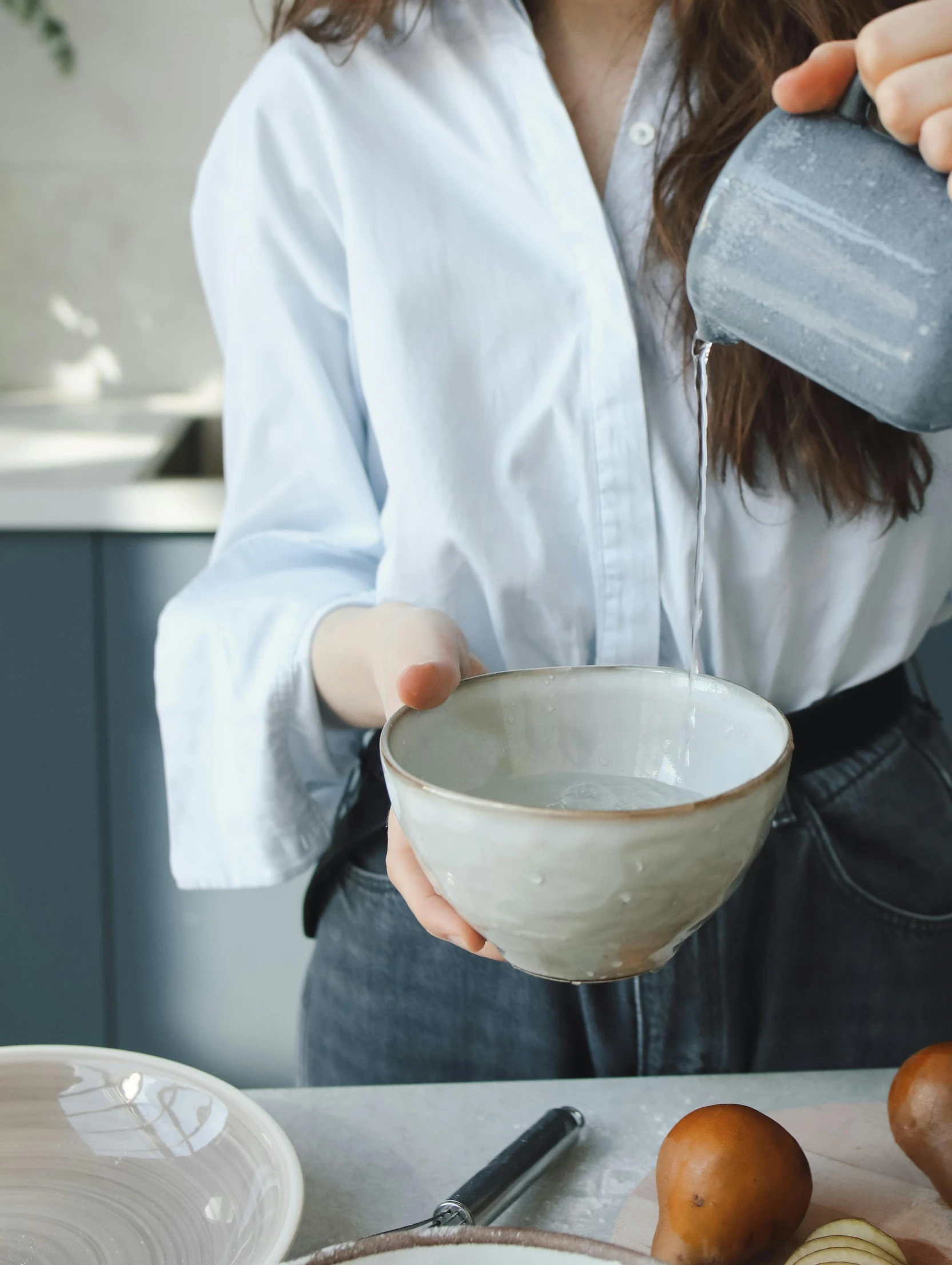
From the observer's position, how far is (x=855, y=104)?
1.59ft

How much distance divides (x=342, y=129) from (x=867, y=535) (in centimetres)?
42

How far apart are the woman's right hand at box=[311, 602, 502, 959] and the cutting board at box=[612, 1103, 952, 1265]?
0.43 feet

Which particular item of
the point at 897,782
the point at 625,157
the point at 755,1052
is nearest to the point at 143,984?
the point at 755,1052

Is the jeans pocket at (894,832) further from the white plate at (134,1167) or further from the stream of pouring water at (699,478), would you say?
the white plate at (134,1167)

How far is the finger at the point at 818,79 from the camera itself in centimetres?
47

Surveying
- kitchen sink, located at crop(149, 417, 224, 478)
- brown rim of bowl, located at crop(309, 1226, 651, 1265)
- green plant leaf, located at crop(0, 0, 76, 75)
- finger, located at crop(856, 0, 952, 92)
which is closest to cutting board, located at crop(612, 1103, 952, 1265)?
brown rim of bowl, located at crop(309, 1226, 651, 1265)

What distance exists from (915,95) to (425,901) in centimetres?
38

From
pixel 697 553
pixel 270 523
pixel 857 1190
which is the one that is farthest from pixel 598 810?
pixel 270 523

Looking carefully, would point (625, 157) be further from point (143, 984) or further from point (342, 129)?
point (143, 984)

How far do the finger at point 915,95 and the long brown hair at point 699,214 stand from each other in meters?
0.27

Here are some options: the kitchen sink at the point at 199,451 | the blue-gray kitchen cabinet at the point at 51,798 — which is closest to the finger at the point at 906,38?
the blue-gray kitchen cabinet at the point at 51,798

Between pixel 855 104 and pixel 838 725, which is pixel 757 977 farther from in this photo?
pixel 855 104

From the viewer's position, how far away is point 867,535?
31.3 inches

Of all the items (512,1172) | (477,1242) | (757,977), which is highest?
(477,1242)
